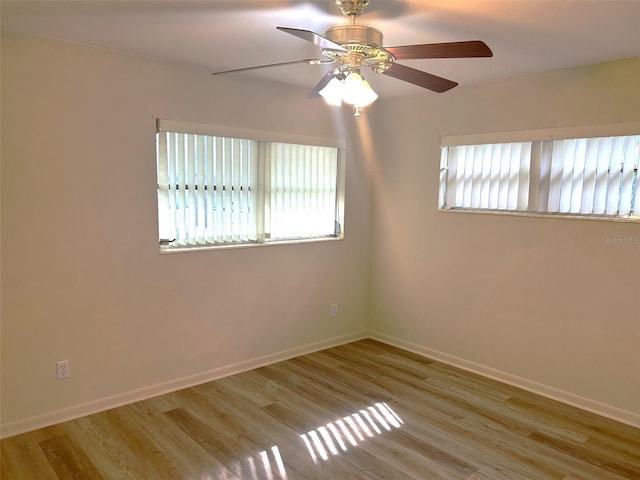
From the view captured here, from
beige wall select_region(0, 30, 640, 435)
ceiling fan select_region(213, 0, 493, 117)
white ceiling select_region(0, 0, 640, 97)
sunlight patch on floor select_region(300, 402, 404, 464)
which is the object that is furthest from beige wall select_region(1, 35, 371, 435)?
ceiling fan select_region(213, 0, 493, 117)

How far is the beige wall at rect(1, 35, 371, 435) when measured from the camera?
Answer: 8.80 ft

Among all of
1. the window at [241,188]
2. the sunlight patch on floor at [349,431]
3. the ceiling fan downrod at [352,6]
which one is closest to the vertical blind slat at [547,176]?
the window at [241,188]

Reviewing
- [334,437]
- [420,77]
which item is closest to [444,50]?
[420,77]

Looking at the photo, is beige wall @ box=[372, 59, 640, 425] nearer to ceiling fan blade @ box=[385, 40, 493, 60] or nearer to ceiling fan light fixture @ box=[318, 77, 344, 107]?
ceiling fan blade @ box=[385, 40, 493, 60]

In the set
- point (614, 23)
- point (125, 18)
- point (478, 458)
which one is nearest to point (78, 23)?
point (125, 18)

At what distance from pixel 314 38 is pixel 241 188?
195cm

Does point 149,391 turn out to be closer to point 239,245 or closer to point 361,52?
point 239,245

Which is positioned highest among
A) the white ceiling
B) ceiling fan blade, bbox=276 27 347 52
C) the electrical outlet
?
the white ceiling

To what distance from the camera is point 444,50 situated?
6.19ft

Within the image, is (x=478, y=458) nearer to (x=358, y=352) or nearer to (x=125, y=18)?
(x=358, y=352)

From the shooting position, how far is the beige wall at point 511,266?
3041 millimetres

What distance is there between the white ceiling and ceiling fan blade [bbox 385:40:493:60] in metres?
0.25

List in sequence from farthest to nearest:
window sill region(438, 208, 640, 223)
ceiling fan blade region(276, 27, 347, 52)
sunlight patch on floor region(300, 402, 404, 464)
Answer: window sill region(438, 208, 640, 223), sunlight patch on floor region(300, 402, 404, 464), ceiling fan blade region(276, 27, 347, 52)

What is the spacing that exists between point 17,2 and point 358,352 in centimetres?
346
